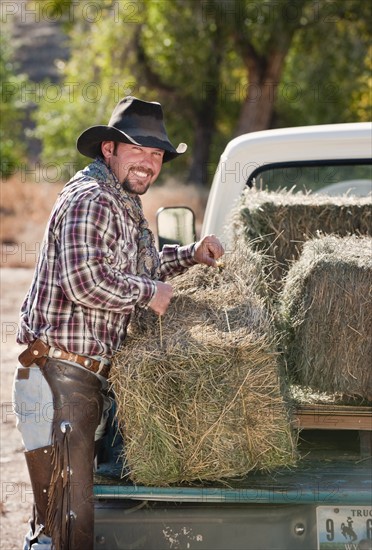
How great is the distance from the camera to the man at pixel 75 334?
338 centimetres

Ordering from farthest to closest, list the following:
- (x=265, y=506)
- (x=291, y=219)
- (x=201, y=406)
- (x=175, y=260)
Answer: (x=291, y=219) → (x=175, y=260) → (x=265, y=506) → (x=201, y=406)

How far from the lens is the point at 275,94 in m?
21.1

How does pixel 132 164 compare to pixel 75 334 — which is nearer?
pixel 75 334

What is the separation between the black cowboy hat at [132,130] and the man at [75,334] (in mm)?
10

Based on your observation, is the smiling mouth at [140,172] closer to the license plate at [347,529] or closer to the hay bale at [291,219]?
the hay bale at [291,219]

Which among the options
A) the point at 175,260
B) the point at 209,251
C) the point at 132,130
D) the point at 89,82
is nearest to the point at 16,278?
the point at 175,260

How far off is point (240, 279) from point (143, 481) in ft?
2.92

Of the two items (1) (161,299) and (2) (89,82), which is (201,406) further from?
(2) (89,82)

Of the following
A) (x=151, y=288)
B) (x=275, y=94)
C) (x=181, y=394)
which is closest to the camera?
(x=181, y=394)

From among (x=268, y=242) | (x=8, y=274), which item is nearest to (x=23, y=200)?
(x=8, y=274)

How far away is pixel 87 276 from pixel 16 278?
380 inches

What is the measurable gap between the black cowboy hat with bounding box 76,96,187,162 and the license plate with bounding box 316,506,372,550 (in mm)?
1435

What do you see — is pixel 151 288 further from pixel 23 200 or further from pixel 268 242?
pixel 23 200

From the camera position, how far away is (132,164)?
3678mm
